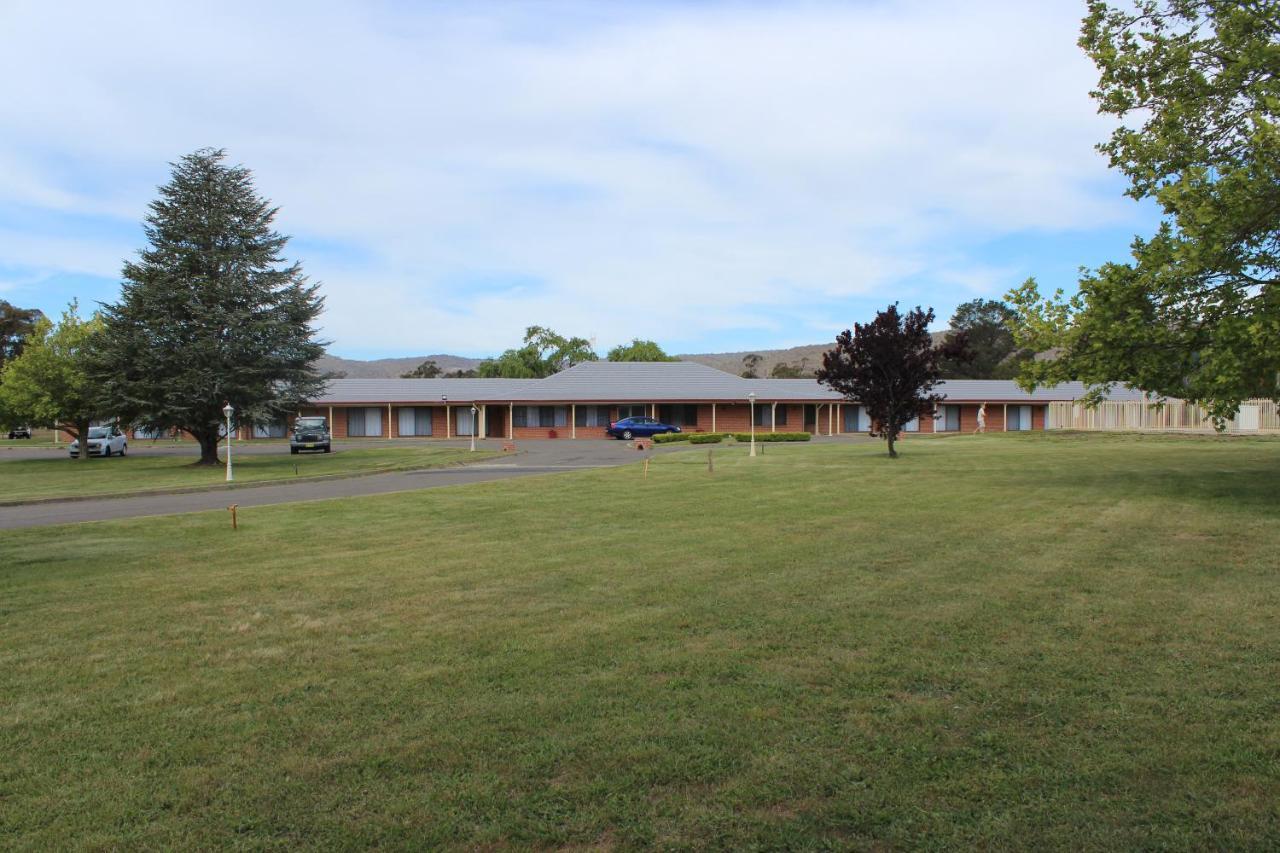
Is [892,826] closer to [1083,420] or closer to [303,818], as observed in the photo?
[303,818]

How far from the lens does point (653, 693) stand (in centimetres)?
502

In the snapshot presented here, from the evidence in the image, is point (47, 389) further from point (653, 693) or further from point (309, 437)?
point (653, 693)

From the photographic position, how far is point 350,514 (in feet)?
49.1

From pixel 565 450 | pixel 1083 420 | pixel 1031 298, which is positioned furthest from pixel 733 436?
pixel 1031 298

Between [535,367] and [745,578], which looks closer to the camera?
[745,578]

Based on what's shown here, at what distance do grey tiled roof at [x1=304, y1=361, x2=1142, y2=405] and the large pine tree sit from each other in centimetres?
1919

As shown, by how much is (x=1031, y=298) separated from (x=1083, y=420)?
39.4 metres

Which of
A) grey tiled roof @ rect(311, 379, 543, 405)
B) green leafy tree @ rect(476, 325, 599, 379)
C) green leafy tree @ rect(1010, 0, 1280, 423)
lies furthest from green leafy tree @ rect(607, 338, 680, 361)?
green leafy tree @ rect(1010, 0, 1280, 423)

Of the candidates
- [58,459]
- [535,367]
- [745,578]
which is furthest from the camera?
[535,367]

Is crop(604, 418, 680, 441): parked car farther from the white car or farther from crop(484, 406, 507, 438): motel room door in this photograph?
the white car

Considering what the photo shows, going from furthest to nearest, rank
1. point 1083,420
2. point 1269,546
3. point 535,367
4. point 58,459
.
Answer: point 535,367 < point 1083,420 < point 58,459 < point 1269,546

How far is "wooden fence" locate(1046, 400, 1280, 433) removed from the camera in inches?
1614

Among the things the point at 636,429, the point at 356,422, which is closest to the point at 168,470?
the point at 636,429

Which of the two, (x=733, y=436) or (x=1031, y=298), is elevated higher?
(x=1031, y=298)
